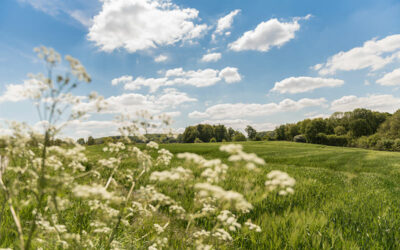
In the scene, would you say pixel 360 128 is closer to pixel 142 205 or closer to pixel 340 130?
pixel 340 130

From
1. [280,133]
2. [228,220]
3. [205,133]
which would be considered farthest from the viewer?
[280,133]

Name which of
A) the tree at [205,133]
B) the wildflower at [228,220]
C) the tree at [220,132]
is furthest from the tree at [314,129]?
the wildflower at [228,220]

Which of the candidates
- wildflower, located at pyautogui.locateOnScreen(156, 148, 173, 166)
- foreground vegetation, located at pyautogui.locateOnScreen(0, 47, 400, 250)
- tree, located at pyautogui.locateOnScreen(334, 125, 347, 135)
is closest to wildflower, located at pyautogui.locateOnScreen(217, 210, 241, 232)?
foreground vegetation, located at pyautogui.locateOnScreen(0, 47, 400, 250)

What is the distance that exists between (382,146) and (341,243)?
9039 centimetres

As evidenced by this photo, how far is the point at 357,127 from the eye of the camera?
330ft

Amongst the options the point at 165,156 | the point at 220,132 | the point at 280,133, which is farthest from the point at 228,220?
the point at 280,133

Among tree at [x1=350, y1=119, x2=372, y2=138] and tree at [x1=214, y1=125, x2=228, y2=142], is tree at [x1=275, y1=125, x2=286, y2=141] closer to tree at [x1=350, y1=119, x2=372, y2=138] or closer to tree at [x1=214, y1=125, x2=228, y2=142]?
tree at [x1=214, y1=125, x2=228, y2=142]

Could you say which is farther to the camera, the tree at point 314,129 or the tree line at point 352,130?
the tree at point 314,129

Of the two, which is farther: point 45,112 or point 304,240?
point 304,240

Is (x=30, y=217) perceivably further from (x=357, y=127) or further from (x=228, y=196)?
(x=357, y=127)

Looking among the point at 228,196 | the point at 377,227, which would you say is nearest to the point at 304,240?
the point at 377,227

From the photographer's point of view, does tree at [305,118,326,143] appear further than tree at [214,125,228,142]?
No

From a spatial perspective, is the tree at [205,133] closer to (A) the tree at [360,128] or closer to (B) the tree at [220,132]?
(B) the tree at [220,132]

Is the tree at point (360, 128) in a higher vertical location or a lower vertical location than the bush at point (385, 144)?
higher
